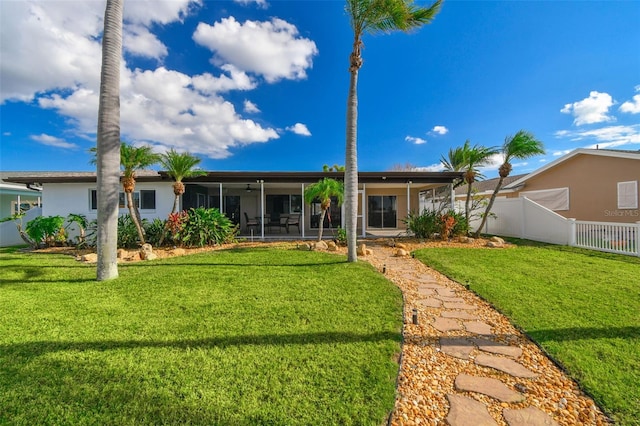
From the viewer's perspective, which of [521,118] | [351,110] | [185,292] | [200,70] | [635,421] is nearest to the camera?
[635,421]

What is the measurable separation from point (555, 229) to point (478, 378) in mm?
10130

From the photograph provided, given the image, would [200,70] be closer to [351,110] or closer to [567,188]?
[351,110]

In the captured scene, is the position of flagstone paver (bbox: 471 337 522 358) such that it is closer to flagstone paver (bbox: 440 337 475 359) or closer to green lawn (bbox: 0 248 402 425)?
flagstone paver (bbox: 440 337 475 359)

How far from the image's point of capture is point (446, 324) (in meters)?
3.43

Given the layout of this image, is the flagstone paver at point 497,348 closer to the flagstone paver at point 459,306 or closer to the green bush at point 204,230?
the flagstone paver at point 459,306

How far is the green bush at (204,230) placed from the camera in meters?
8.97

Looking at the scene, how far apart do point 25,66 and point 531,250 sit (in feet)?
58.1

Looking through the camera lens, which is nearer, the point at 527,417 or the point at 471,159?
the point at 527,417

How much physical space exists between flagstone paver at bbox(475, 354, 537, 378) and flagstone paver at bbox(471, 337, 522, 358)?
0.37 ft

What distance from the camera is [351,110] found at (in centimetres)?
641

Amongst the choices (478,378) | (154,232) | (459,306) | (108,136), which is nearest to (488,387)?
(478,378)

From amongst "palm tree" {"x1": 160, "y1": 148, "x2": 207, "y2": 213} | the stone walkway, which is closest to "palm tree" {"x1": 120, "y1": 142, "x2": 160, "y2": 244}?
"palm tree" {"x1": 160, "y1": 148, "x2": 207, "y2": 213}

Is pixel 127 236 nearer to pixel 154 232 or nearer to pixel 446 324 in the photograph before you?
pixel 154 232

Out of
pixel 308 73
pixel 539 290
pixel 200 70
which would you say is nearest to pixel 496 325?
pixel 539 290
